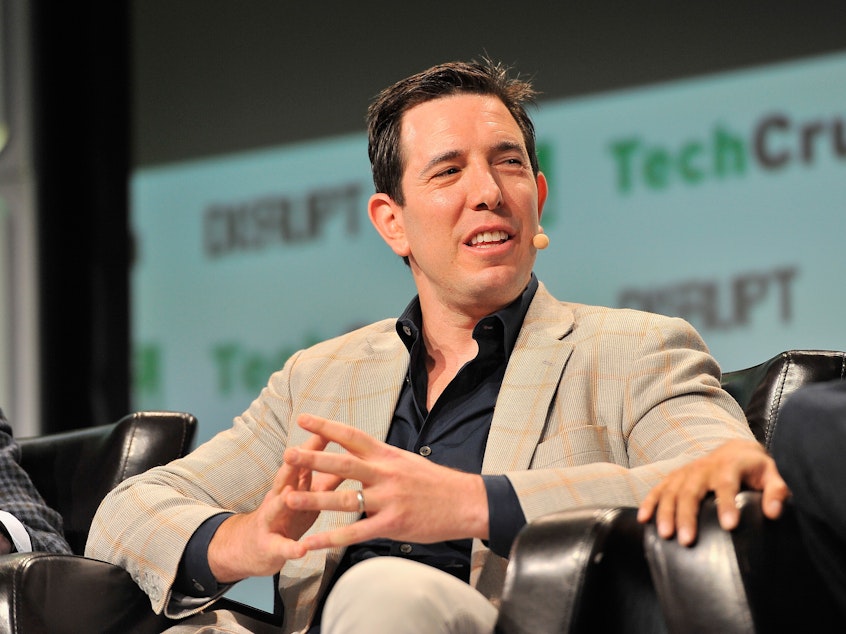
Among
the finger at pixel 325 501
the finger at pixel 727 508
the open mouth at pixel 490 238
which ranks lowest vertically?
the finger at pixel 325 501

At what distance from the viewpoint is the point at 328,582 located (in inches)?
73.6

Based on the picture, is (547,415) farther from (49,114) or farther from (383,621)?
(49,114)

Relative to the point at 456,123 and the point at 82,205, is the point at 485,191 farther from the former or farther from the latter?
the point at 82,205

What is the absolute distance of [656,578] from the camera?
123cm

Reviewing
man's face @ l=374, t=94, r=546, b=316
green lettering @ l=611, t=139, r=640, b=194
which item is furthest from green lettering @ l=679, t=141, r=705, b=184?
man's face @ l=374, t=94, r=546, b=316

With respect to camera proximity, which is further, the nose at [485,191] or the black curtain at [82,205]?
the black curtain at [82,205]

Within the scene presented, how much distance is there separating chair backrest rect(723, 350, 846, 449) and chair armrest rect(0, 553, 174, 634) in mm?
1082

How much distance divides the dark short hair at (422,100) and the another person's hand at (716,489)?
1009 mm

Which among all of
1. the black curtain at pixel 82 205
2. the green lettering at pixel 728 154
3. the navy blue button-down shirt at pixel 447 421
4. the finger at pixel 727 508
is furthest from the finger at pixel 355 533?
the black curtain at pixel 82 205

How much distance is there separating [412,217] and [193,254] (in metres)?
2.58

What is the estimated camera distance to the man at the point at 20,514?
2094mm

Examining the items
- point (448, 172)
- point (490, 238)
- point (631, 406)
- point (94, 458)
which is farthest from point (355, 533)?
point (94, 458)

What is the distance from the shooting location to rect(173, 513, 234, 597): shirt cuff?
1.80m

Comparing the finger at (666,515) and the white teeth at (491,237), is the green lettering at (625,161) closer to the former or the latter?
the white teeth at (491,237)
